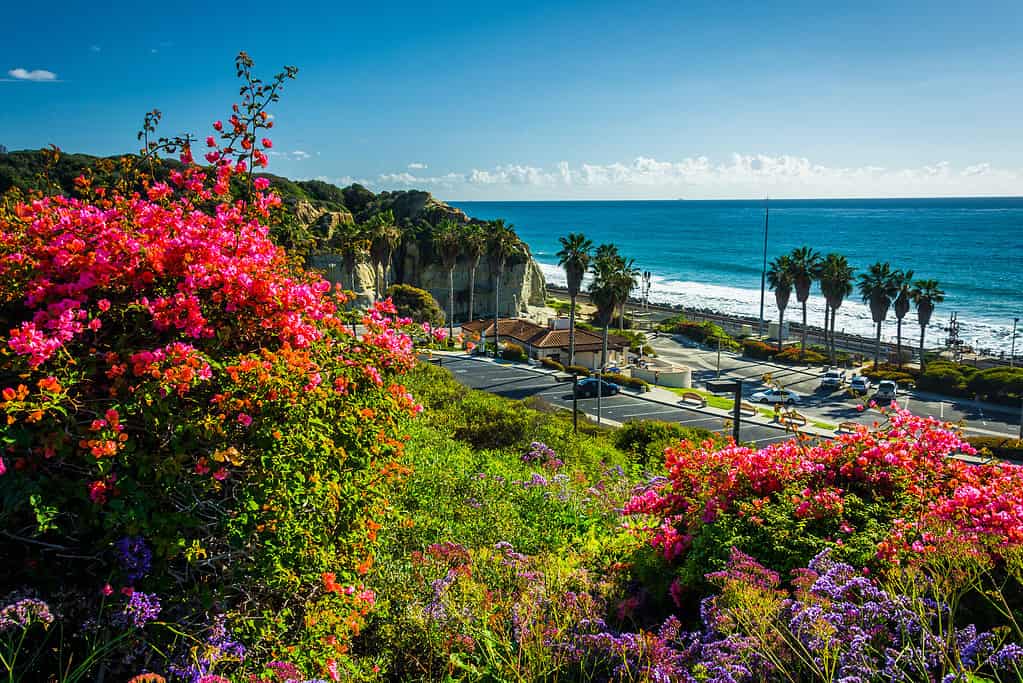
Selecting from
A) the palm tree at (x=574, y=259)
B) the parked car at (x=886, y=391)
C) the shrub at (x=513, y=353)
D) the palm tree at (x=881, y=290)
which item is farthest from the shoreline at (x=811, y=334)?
the shrub at (x=513, y=353)

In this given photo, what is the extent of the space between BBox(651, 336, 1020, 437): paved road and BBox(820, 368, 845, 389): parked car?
2.08 ft

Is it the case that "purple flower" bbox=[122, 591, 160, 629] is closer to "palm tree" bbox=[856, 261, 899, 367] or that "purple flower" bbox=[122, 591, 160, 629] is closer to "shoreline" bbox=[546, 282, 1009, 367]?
"palm tree" bbox=[856, 261, 899, 367]

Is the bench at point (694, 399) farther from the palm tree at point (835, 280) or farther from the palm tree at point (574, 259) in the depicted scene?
the palm tree at point (835, 280)

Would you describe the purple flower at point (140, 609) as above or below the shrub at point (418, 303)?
above

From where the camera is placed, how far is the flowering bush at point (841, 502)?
16.6ft

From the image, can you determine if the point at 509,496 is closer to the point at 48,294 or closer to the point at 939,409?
the point at 48,294

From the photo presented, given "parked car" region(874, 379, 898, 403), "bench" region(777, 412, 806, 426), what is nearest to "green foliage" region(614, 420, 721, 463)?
"bench" region(777, 412, 806, 426)

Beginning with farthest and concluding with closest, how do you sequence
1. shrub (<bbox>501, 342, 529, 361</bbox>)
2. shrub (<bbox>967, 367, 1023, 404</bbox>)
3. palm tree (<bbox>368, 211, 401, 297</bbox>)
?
1. palm tree (<bbox>368, 211, 401, 297</bbox>)
2. shrub (<bbox>501, 342, 529, 361</bbox>)
3. shrub (<bbox>967, 367, 1023, 404</bbox>)

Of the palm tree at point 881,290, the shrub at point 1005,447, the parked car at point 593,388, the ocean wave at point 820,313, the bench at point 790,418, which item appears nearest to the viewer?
A: the bench at point 790,418

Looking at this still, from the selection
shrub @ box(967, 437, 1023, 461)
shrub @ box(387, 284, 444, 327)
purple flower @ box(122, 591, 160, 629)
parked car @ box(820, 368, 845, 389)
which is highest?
purple flower @ box(122, 591, 160, 629)

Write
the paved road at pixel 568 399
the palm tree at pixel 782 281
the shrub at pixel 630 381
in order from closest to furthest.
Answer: the paved road at pixel 568 399, the shrub at pixel 630 381, the palm tree at pixel 782 281

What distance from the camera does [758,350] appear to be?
62.8 meters

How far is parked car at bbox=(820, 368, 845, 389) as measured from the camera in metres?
50.7

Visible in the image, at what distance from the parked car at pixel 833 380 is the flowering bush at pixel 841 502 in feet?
157
